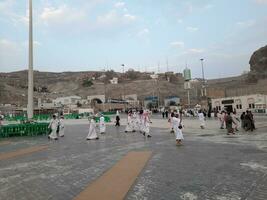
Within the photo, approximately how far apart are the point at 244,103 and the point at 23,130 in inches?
2308

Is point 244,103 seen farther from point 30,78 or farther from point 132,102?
point 30,78

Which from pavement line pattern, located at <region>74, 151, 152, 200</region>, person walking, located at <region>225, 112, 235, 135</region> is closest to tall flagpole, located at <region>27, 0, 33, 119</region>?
person walking, located at <region>225, 112, 235, 135</region>

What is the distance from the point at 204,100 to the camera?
95438mm

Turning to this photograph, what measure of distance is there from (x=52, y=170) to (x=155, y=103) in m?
105

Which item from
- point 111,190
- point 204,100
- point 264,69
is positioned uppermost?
point 264,69

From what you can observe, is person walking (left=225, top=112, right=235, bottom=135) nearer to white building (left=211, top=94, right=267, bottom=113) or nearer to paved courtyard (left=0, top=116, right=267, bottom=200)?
paved courtyard (left=0, top=116, right=267, bottom=200)

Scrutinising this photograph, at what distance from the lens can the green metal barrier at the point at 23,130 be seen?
84.5 ft

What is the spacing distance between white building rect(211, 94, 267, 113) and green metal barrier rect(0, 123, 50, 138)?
154 ft

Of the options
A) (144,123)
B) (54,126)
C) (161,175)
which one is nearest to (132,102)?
(144,123)

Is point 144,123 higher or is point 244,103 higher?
point 244,103

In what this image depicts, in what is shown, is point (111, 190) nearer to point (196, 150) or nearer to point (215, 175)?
point (215, 175)

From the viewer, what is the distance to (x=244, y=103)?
74000mm

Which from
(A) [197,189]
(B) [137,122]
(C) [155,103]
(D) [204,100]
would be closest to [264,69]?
(D) [204,100]

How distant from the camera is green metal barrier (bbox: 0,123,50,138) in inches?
1014
